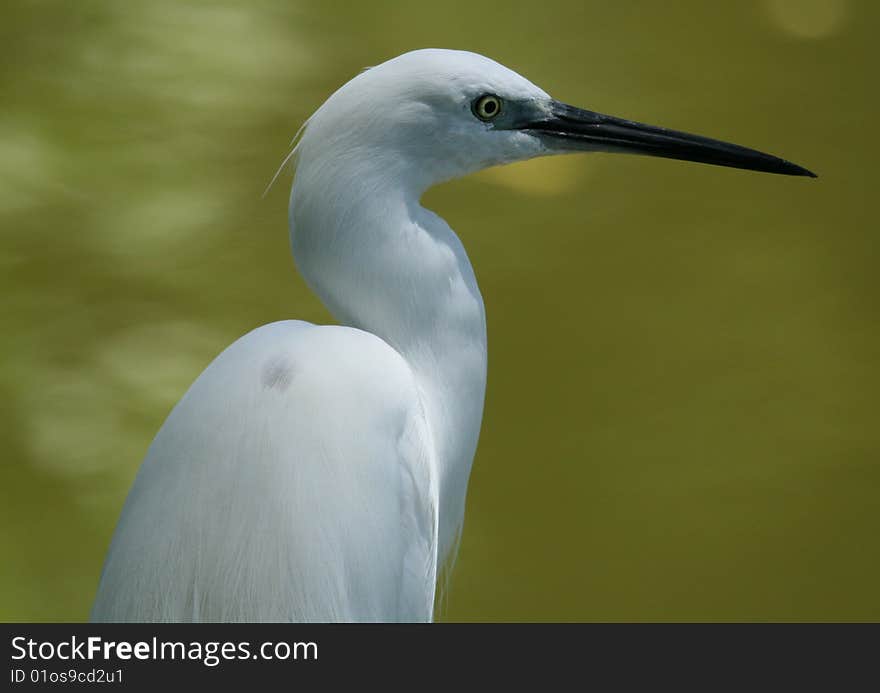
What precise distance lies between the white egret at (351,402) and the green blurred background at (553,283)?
34.2 inches

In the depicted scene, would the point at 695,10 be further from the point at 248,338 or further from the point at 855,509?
the point at 248,338

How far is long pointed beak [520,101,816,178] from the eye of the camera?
1.32 metres

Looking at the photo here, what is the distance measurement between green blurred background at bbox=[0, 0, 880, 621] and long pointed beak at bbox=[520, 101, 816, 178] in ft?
2.90

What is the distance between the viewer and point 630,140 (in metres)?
1.38

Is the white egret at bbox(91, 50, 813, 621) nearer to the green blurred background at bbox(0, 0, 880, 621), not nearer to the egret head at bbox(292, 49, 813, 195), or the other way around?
the egret head at bbox(292, 49, 813, 195)

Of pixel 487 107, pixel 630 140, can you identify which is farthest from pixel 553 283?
pixel 487 107

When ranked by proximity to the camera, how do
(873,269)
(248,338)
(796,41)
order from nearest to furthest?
1. (248,338)
2. (873,269)
3. (796,41)

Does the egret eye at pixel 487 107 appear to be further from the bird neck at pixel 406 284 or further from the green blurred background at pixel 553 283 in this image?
the green blurred background at pixel 553 283

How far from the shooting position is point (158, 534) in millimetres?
1179

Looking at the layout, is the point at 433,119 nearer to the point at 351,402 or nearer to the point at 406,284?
the point at 406,284

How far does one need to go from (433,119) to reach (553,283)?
136 cm

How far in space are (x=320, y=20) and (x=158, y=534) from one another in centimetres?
208

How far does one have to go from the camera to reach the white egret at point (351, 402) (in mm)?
1169

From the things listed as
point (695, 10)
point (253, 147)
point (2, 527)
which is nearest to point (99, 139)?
point (253, 147)
